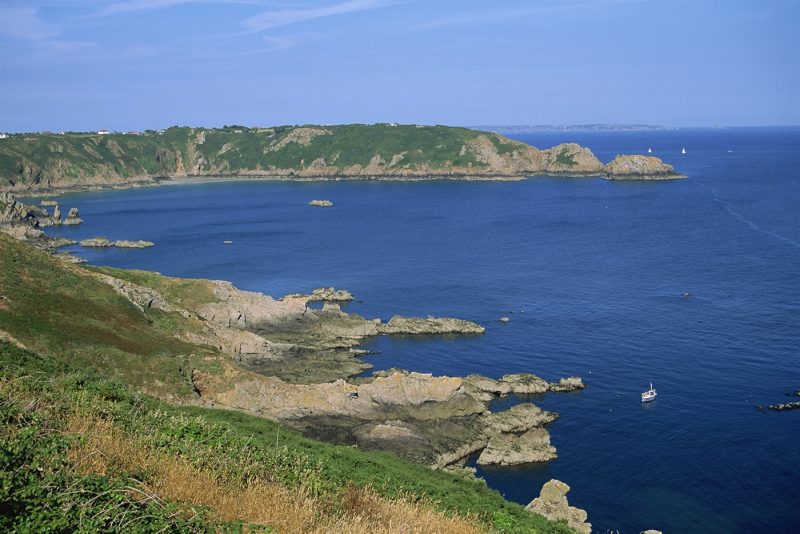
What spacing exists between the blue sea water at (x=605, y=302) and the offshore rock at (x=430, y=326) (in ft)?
7.29

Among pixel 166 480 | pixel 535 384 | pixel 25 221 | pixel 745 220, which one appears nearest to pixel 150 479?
pixel 166 480

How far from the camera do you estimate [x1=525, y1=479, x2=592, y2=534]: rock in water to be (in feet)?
124

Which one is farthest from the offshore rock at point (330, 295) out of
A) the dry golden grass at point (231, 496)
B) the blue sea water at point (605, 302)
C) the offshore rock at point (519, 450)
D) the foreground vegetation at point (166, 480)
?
the dry golden grass at point (231, 496)

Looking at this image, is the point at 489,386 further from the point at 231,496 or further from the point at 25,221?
the point at 25,221

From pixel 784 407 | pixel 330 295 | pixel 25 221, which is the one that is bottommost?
pixel 784 407

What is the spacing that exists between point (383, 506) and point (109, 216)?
170916 mm

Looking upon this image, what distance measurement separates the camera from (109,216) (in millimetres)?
173125

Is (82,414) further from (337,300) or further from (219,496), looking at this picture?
(337,300)

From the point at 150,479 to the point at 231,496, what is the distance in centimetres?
192

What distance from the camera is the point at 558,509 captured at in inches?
1505

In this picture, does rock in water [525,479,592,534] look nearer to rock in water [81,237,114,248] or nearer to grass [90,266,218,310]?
grass [90,266,218,310]

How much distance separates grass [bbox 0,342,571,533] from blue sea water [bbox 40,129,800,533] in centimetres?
2438

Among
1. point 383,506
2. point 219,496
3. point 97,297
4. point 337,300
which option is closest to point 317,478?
point 383,506

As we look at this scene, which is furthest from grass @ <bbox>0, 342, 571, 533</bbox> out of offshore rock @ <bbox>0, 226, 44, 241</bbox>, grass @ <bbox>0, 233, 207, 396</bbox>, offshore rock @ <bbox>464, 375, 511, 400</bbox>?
offshore rock @ <bbox>0, 226, 44, 241</bbox>
